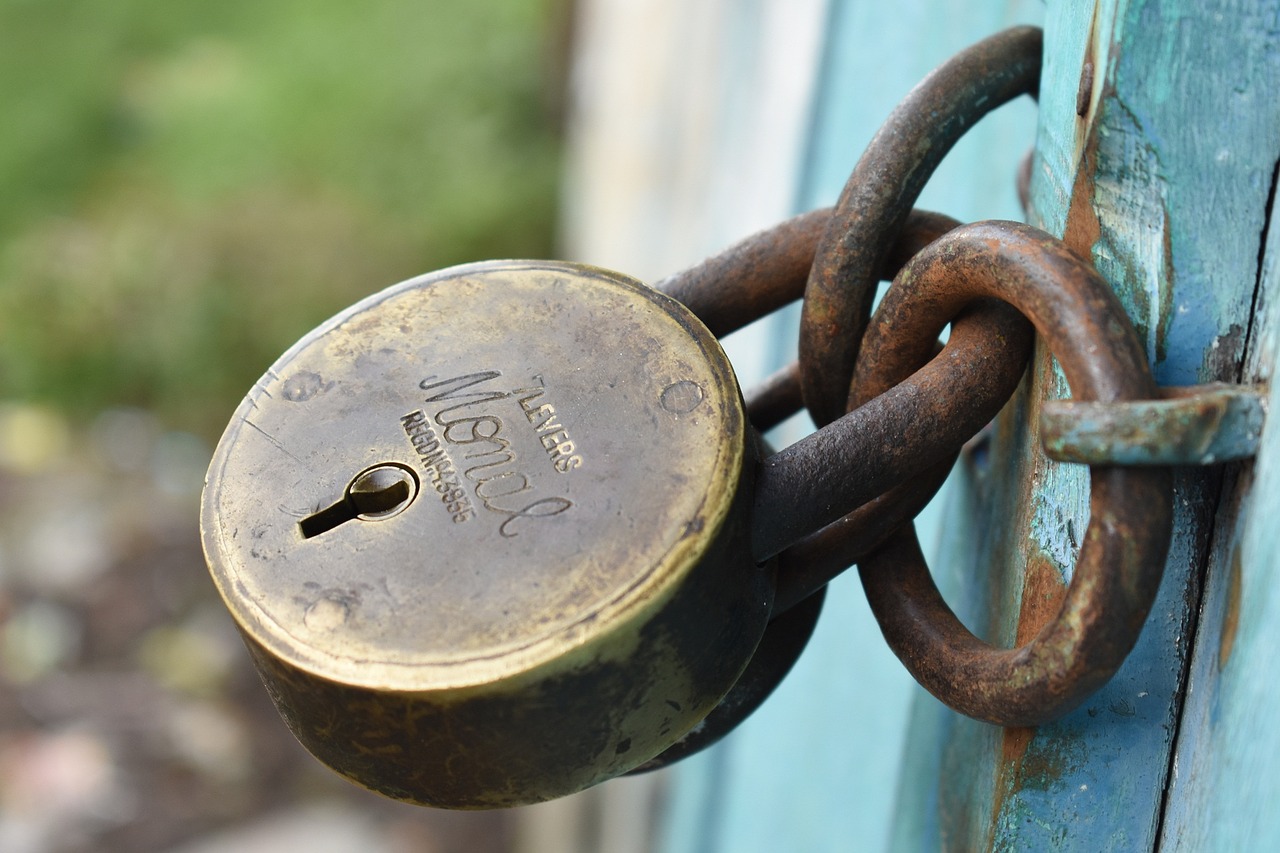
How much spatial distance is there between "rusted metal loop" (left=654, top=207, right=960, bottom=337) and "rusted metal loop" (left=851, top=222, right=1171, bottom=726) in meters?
0.08

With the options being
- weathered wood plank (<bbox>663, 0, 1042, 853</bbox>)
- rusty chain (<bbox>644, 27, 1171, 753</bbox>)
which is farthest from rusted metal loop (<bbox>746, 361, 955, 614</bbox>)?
weathered wood plank (<bbox>663, 0, 1042, 853</bbox>)

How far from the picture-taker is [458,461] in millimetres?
570

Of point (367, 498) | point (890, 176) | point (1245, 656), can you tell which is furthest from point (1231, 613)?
point (367, 498)

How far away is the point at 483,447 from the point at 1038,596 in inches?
10.1

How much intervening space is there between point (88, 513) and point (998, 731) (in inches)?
139

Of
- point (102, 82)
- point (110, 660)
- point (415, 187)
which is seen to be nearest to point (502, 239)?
point (415, 187)

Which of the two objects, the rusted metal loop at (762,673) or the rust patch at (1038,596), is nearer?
the rust patch at (1038,596)

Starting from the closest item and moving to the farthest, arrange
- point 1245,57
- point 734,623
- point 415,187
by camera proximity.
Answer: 1. point 1245,57
2. point 734,623
3. point 415,187

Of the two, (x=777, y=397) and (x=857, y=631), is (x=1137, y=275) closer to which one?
(x=777, y=397)

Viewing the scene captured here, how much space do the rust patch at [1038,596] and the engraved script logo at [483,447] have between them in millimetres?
205

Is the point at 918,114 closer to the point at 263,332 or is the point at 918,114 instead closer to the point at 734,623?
the point at 734,623

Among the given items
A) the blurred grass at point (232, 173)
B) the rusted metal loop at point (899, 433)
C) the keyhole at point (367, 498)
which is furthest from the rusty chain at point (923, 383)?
the blurred grass at point (232, 173)

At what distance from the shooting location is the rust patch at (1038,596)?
1.72 ft

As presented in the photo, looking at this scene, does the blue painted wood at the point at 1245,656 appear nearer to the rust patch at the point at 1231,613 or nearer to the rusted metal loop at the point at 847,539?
the rust patch at the point at 1231,613
